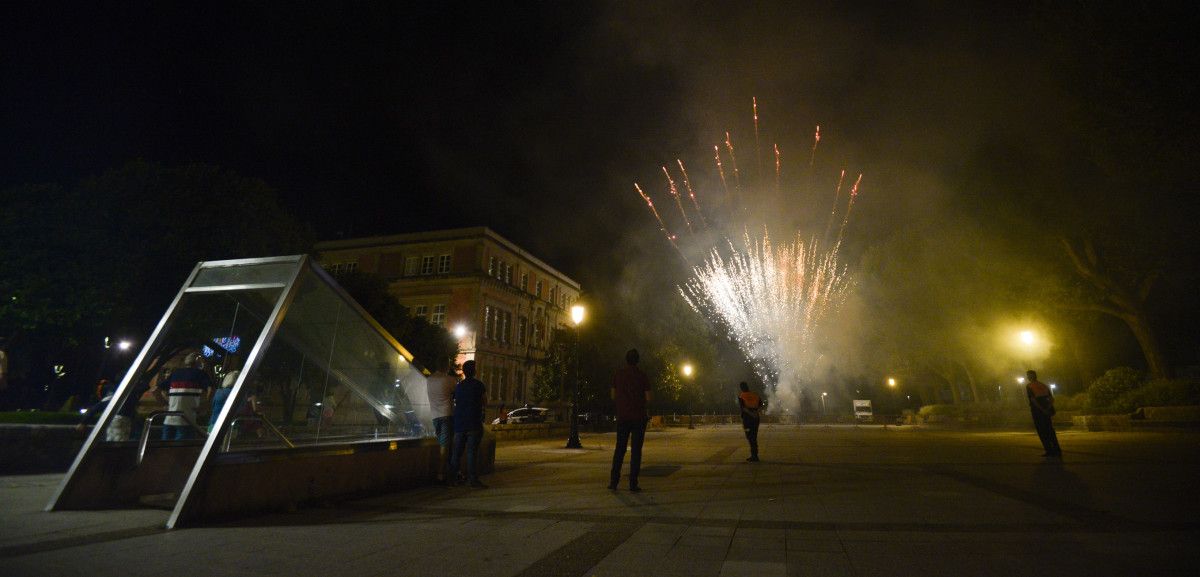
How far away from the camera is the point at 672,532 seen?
496 cm

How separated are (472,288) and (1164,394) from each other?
1585 inches

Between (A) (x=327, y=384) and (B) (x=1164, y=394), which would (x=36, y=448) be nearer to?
(A) (x=327, y=384)

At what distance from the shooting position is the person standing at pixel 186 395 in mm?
7211

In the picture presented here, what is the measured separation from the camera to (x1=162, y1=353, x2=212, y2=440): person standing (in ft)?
23.7

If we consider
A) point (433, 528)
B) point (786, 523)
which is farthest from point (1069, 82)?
point (433, 528)

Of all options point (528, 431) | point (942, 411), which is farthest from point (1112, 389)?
point (528, 431)

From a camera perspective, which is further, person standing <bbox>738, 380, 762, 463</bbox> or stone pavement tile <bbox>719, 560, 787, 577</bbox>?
person standing <bbox>738, 380, 762, 463</bbox>

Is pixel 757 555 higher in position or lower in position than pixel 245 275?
lower

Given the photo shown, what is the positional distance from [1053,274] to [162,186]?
116ft

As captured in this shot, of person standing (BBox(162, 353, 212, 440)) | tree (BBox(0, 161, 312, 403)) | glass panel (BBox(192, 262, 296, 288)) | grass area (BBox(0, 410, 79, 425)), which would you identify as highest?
tree (BBox(0, 161, 312, 403))

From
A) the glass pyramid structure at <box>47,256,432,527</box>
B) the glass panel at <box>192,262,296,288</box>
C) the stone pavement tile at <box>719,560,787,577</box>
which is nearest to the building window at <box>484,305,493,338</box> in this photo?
the glass pyramid structure at <box>47,256,432,527</box>

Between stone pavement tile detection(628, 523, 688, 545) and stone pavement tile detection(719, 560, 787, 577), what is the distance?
2.51 ft

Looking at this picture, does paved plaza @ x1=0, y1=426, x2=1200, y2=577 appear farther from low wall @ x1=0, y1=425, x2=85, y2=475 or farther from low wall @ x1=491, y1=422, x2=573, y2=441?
low wall @ x1=491, y1=422, x2=573, y2=441

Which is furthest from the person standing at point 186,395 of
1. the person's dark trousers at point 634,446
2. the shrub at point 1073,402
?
the shrub at point 1073,402
